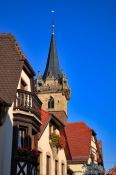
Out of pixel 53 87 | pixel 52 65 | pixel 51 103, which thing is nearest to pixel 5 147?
pixel 51 103

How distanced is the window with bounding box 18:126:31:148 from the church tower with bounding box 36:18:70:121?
6746cm

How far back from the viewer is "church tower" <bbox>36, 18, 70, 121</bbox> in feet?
294

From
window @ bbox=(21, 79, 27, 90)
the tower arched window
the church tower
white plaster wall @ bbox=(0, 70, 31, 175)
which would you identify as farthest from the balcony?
the tower arched window

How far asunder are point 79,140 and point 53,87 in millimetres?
53094

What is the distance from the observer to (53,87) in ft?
Result: 303

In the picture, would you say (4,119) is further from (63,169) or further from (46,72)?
(46,72)

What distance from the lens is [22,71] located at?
22.7 metres

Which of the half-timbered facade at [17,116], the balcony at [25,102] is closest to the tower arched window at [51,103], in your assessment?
the half-timbered facade at [17,116]

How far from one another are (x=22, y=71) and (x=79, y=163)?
1684 cm

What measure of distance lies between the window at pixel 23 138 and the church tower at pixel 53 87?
67461 mm

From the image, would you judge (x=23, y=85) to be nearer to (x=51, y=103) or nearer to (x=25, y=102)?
→ (x=25, y=102)

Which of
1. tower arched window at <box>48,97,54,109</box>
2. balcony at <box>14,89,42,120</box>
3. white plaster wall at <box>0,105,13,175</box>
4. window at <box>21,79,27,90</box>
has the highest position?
tower arched window at <box>48,97,54,109</box>

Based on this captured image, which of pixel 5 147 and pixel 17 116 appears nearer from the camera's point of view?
pixel 5 147

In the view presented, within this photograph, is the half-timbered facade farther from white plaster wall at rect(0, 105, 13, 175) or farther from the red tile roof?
the red tile roof
